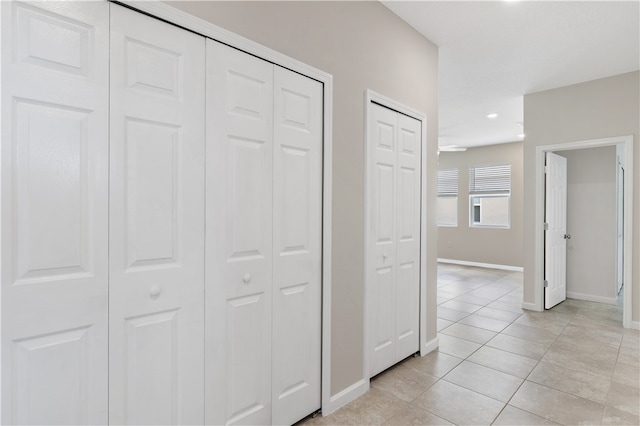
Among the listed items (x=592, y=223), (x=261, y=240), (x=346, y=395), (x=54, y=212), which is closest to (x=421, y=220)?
(x=346, y=395)

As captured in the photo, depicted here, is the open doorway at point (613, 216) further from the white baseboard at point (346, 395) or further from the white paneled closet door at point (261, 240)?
the white paneled closet door at point (261, 240)

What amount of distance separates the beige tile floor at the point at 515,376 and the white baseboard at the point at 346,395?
0.04 metres

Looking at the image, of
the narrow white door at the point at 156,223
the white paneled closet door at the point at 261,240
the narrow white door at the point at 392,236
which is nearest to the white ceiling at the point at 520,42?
the narrow white door at the point at 392,236

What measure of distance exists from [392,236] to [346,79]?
4.12 ft

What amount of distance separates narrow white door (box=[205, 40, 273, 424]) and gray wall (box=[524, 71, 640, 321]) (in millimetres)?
4101

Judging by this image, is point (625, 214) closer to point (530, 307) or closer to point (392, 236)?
point (530, 307)

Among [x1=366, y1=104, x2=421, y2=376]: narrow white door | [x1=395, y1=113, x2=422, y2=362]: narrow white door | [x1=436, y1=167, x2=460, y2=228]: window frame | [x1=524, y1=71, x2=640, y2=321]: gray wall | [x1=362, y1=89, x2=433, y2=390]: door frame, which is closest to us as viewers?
[x1=362, y1=89, x2=433, y2=390]: door frame

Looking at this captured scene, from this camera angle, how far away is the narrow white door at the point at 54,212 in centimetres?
113

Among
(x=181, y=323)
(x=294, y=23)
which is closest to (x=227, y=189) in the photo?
(x=181, y=323)

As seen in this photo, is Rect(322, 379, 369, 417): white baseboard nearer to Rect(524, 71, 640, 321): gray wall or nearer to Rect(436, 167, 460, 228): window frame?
Rect(524, 71, 640, 321): gray wall

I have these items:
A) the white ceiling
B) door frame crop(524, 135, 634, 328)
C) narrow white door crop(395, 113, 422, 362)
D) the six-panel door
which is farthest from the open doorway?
the six-panel door

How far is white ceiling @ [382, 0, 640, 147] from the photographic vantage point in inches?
103

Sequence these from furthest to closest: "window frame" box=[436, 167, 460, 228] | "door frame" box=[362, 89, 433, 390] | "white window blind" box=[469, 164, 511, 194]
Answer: "window frame" box=[436, 167, 460, 228] < "white window blind" box=[469, 164, 511, 194] < "door frame" box=[362, 89, 433, 390]

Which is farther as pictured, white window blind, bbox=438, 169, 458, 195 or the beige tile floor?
white window blind, bbox=438, 169, 458, 195
